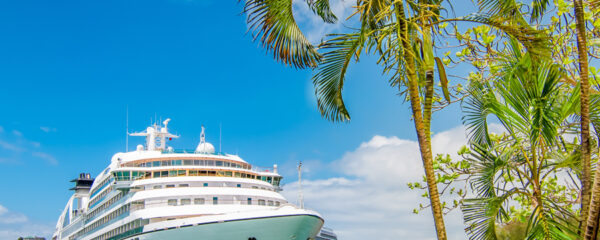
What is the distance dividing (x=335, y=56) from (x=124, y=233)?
25.3 metres

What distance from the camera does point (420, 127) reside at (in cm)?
648

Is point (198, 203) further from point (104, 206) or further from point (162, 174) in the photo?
point (104, 206)

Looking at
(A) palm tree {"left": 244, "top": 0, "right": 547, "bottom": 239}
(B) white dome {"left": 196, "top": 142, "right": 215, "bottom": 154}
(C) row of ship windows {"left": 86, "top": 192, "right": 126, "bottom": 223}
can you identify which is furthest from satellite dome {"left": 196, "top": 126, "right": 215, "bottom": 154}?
(A) palm tree {"left": 244, "top": 0, "right": 547, "bottom": 239}

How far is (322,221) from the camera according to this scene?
95.3 ft

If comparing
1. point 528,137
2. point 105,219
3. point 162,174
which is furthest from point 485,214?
point 105,219

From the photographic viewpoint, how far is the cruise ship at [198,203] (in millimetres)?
24672

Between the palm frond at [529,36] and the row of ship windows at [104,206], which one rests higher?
the row of ship windows at [104,206]

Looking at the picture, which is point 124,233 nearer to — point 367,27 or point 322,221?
point 322,221

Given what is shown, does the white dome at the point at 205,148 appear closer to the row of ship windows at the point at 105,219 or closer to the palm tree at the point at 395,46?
the row of ship windows at the point at 105,219

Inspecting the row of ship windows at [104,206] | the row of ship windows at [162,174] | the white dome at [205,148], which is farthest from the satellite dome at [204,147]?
the row of ship windows at [104,206]

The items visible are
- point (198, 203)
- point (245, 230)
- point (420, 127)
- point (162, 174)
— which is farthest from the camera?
point (162, 174)

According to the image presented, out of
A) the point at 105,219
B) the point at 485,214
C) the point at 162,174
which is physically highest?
the point at 162,174

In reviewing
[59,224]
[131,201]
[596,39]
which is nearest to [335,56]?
[596,39]

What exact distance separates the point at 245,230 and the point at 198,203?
15.0ft
